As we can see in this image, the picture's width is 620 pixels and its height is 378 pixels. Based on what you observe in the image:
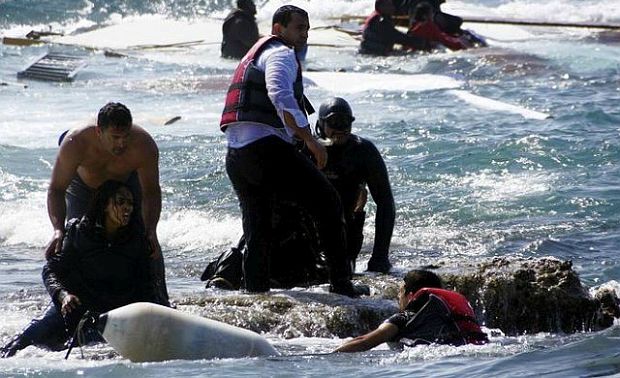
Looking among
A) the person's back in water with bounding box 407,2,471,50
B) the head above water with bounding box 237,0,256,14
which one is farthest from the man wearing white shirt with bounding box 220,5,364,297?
the person's back in water with bounding box 407,2,471,50

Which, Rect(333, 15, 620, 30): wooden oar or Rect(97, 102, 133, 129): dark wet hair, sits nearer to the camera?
Rect(97, 102, 133, 129): dark wet hair

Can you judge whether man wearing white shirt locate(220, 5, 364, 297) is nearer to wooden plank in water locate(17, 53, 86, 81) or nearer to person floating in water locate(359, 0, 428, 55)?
wooden plank in water locate(17, 53, 86, 81)

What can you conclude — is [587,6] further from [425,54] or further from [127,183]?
[127,183]

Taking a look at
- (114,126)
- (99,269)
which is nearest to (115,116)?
(114,126)

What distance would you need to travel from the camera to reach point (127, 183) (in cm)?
806

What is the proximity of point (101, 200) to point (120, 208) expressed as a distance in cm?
10

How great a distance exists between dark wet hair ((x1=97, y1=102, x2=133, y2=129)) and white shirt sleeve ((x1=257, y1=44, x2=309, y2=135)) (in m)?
0.84

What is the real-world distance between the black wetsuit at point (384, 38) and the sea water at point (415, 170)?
18.9 inches

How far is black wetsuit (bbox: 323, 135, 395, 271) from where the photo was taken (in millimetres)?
9102

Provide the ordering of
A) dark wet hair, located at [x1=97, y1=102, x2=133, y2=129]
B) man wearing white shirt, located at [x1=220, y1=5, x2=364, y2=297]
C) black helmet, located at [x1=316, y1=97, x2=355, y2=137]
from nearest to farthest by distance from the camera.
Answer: dark wet hair, located at [x1=97, y1=102, x2=133, y2=129], man wearing white shirt, located at [x1=220, y1=5, x2=364, y2=297], black helmet, located at [x1=316, y1=97, x2=355, y2=137]

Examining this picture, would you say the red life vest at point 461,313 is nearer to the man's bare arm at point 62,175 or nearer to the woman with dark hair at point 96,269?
the woman with dark hair at point 96,269

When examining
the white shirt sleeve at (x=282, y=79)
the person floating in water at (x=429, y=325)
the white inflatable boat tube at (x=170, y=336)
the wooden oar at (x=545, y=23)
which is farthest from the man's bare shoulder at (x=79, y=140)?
the wooden oar at (x=545, y=23)

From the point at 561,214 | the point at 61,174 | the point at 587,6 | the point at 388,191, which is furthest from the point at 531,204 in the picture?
the point at 587,6

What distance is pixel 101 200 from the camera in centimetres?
746
